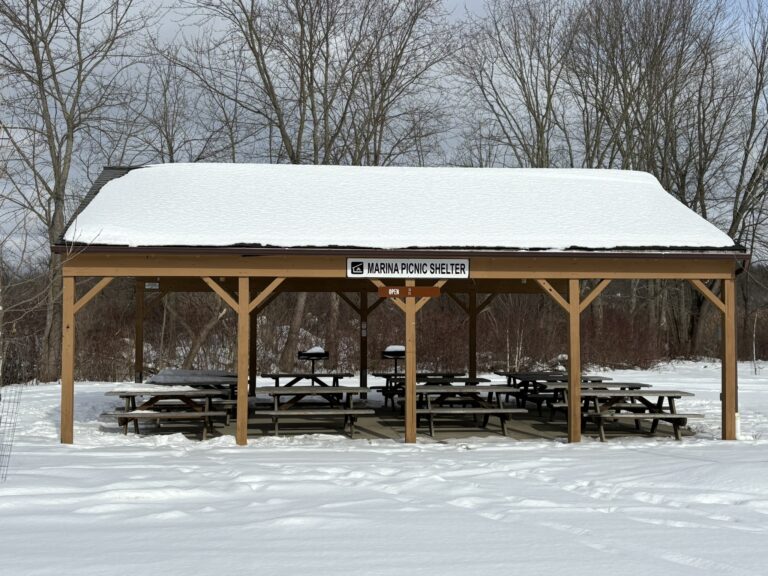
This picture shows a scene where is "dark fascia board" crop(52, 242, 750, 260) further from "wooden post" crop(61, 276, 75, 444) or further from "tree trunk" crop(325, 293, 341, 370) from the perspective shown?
"tree trunk" crop(325, 293, 341, 370)

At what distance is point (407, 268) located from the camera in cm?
1112

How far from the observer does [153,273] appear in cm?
1083

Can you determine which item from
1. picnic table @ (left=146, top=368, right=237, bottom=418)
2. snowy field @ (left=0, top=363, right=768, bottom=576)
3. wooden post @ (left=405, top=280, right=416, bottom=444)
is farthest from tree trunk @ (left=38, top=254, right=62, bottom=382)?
wooden post @ (left=405, top=280, right=416, bottom=444)

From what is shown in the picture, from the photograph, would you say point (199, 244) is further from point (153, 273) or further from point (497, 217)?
point (497, 217)

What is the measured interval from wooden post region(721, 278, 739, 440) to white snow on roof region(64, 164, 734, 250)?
762 mm

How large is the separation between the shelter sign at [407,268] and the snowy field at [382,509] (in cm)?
213

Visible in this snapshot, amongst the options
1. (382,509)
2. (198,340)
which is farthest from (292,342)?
(382,509)

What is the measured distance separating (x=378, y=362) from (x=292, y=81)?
937 centimetres

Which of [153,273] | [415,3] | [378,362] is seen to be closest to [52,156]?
[378,362]

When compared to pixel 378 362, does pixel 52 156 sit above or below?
above

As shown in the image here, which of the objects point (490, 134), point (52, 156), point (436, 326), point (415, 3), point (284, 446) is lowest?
point (284, 446)

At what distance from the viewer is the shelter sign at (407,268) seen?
435 inches

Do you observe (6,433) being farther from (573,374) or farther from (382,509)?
(573,374)

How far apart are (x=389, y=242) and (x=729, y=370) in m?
4.82
